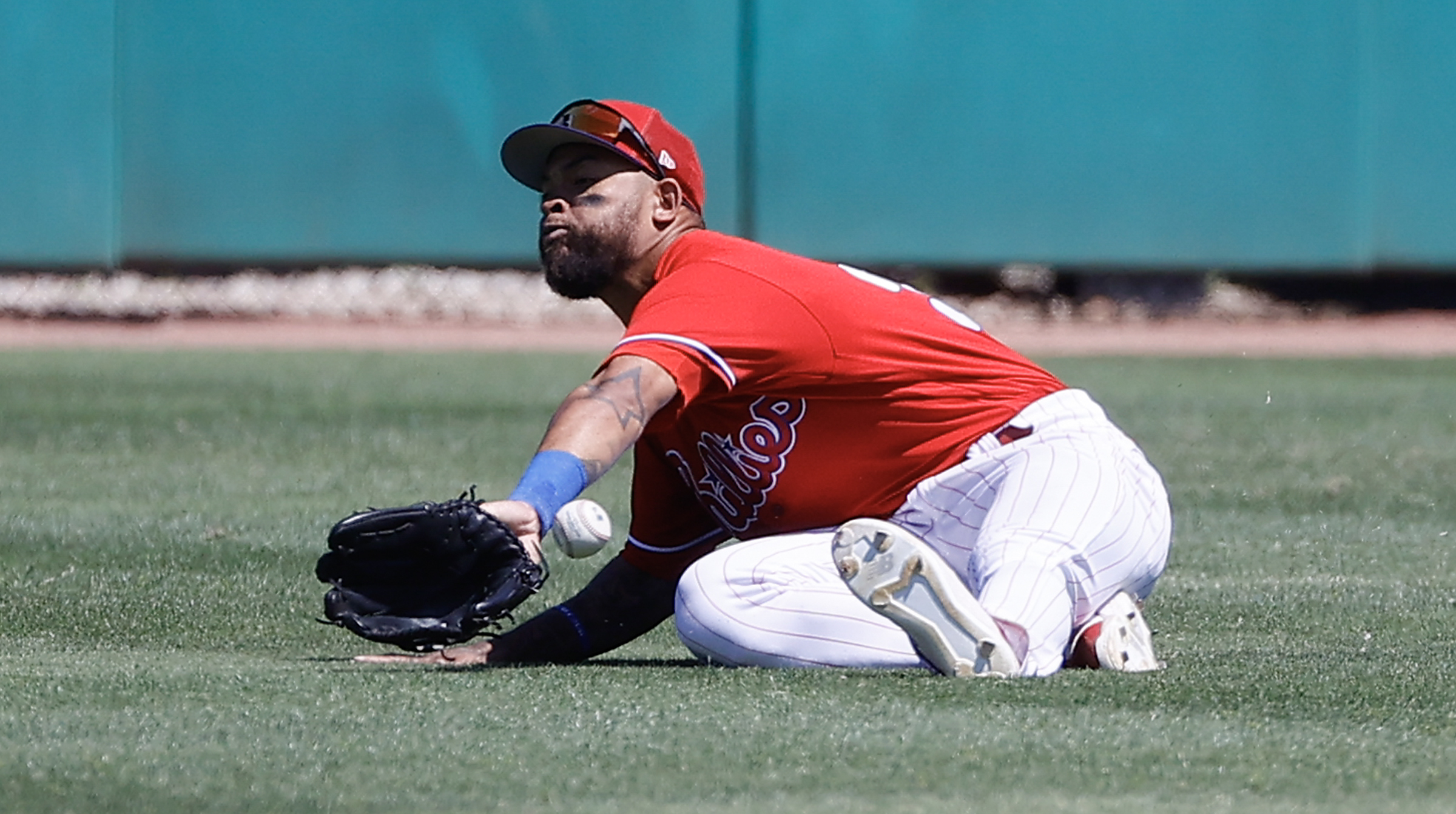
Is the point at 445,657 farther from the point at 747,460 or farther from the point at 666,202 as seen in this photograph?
the point at 666,202

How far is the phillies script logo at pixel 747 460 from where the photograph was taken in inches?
142

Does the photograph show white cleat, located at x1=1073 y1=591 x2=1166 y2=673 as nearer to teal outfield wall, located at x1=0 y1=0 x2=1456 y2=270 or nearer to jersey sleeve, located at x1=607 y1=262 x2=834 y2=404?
jersey sleeve, located at x1=607 y1=262 x2=834 y2=404

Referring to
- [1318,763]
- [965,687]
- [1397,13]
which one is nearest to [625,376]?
[965,687]

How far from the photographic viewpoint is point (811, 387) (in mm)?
3561

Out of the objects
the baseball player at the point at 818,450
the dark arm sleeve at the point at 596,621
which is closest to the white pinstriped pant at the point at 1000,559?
the baseball player at the point at 818,450

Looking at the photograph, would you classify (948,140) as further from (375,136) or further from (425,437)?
(425,437)

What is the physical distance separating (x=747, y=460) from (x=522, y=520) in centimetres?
64

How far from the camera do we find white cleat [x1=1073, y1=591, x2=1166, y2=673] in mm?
3504

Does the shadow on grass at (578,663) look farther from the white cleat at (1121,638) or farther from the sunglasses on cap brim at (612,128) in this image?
the sunglasses on cap brim at (612,128)

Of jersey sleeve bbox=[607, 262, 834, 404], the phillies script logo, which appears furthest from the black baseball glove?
the phillies script logo

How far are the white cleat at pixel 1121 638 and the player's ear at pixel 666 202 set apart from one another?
3.31 ft

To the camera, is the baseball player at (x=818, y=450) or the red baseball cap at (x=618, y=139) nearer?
the baseball player at (x=818, y=450)

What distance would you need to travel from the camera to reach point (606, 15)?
11602 millimetres

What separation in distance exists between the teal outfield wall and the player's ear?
792 cm
